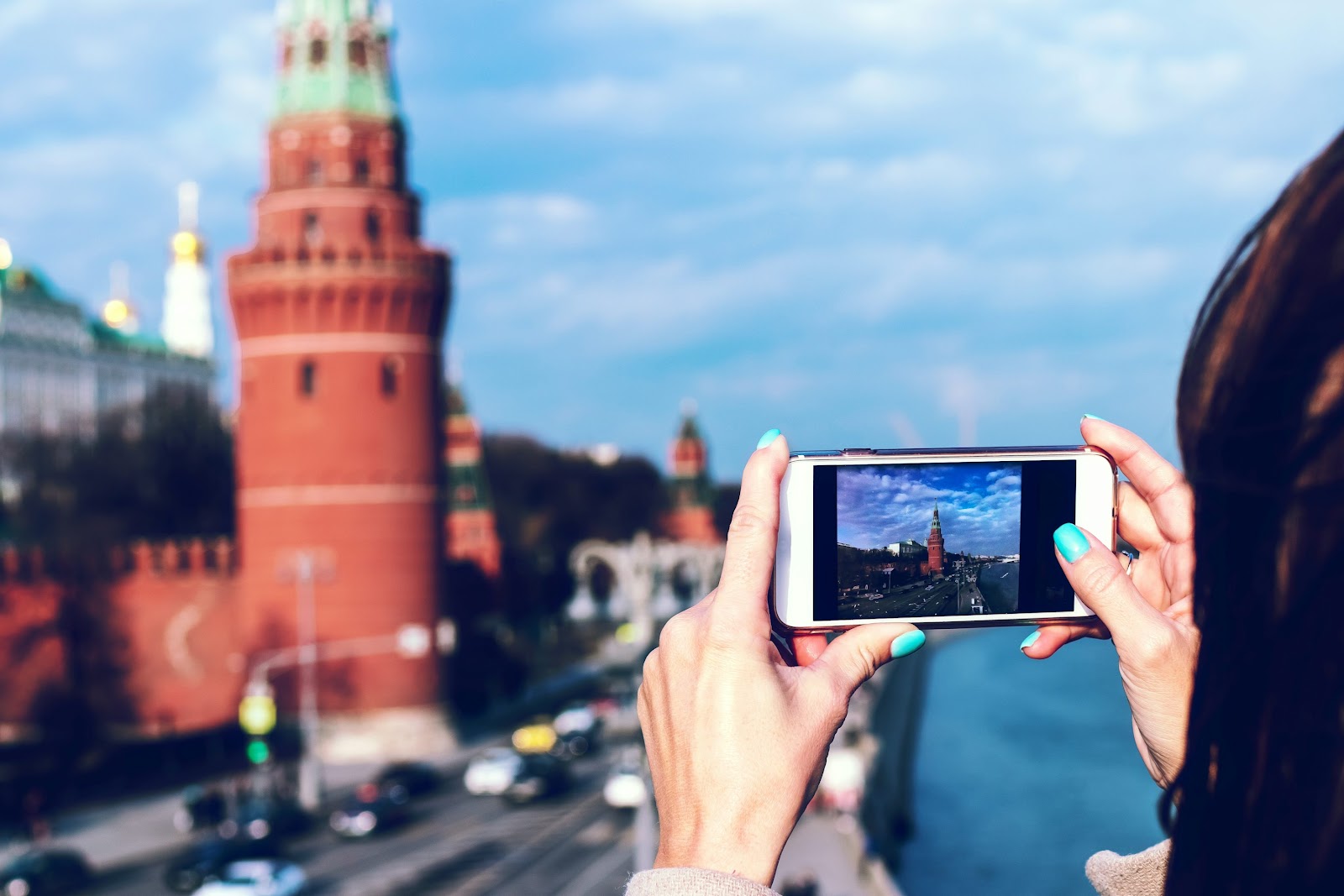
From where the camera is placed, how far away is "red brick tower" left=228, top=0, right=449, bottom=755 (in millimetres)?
38156

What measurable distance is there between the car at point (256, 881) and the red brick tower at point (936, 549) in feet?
72.5

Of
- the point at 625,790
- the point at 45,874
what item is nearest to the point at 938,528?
the point at 45,874

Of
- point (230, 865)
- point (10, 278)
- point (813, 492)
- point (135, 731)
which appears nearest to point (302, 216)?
point (135, 731)

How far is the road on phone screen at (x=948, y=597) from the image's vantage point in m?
2.70

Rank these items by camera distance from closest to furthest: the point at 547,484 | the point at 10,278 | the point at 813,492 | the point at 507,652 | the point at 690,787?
the point at 690,787
the point at 813,492
the point at 507,652
the point at 547,484
the point at 10,278

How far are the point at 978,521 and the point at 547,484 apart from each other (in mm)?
89144

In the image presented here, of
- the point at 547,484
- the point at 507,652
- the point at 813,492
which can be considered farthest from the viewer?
the point at 547,484

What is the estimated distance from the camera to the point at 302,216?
3922cm

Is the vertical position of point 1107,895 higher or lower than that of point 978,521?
lower

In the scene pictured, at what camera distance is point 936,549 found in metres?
2.77

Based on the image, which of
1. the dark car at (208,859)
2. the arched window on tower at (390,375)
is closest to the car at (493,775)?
the dark car at (208,859)

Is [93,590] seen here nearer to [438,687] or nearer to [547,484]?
[438,687]

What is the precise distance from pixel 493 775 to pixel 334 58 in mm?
19290

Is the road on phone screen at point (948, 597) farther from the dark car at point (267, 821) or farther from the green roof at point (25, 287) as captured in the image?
the green roof at point (25, 287)
